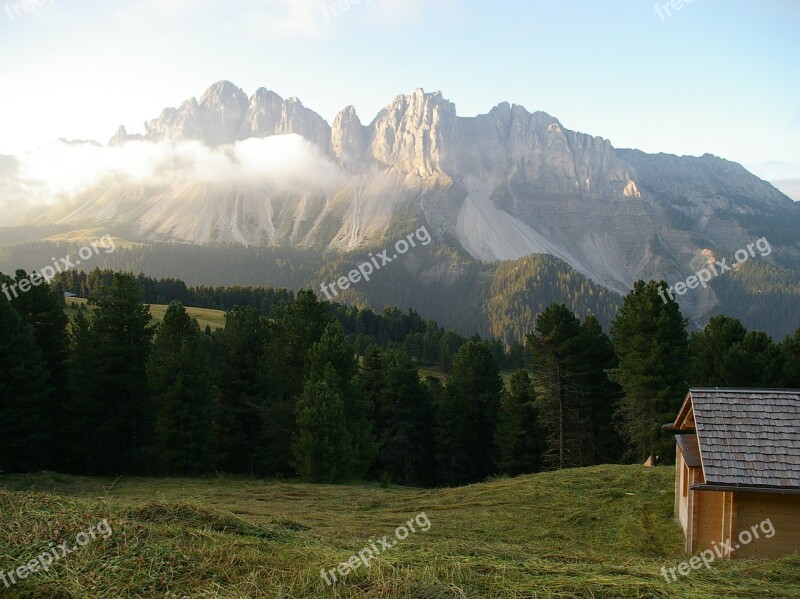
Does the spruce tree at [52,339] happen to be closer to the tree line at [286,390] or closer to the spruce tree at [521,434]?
the tree line at [286,390]

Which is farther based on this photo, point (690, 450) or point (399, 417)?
point (399, 417)

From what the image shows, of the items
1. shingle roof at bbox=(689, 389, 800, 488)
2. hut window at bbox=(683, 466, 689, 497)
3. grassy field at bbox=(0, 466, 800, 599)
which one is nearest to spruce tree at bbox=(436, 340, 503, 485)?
hut window at bbox=(683, 466, 689, 497)

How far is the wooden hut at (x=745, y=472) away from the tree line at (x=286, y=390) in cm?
1580

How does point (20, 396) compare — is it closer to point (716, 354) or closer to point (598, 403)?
point (598, 403)

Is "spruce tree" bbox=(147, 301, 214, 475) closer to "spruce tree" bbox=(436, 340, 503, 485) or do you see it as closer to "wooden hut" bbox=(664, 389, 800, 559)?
"spruce tree" bbox=(436, 340, 503, 485)

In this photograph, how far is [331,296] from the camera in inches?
7515

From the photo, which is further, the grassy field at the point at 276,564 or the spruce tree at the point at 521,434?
the spruce tree at the point at 521,434

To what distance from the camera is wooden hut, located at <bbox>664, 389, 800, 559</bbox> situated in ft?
43.5

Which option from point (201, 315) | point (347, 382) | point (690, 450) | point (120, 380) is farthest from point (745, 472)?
point (201, 315)

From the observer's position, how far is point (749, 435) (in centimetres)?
1407

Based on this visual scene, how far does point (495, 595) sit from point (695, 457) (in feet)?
38.0

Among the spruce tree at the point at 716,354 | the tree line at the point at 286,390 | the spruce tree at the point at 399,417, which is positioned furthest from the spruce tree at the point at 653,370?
the spruce tree at the point at 399,417

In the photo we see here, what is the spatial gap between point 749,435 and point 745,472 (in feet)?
3.74

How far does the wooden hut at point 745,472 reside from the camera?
43.5ft
